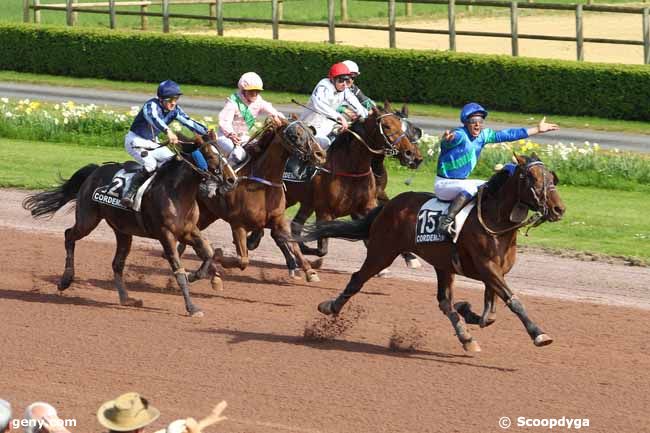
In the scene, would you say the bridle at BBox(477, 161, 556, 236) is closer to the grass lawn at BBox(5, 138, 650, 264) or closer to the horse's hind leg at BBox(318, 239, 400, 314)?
the horse's hind leg at BBox(318, 239, 400, 314)

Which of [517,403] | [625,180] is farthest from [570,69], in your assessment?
[517,403]

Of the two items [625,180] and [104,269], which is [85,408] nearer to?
[104,269]

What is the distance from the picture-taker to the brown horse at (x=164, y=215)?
11.7 meters

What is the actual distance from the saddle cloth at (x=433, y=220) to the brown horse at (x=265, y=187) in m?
2.21

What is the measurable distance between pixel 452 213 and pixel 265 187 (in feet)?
9.84

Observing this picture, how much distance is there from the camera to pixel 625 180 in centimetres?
1861

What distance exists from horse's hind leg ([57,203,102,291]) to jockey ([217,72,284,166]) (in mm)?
1494

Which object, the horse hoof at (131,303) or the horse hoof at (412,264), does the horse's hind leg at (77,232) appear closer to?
the horse hoof at (131,303)

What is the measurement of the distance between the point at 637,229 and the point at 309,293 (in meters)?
5.08

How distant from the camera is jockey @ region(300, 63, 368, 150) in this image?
1413 cm

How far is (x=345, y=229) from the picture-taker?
11.1m

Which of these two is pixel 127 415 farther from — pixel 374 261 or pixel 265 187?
pixel 265 187

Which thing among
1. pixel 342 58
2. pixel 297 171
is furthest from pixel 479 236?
pixel 342 58

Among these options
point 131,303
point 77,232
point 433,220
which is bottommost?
point 131,303
